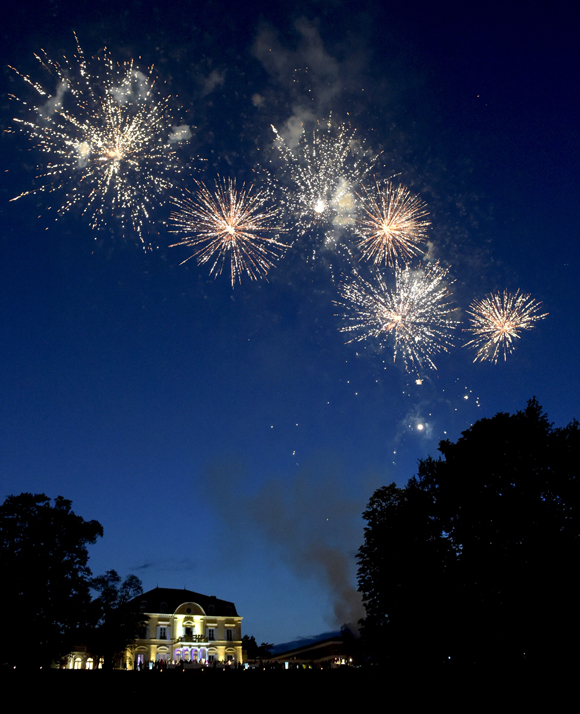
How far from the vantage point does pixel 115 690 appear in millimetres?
13227

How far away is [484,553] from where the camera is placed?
24375mm

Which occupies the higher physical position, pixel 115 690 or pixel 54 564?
pixel 54 564

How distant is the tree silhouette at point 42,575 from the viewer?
23922 millimetres

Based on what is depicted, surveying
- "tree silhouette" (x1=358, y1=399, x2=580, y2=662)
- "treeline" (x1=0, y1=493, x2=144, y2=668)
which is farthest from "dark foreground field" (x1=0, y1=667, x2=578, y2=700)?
"treeline" (x1=0, y1=493, x2=144, y2=668)

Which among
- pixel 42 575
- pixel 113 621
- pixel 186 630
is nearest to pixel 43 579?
pixel 42 575

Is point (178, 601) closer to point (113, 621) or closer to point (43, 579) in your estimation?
point (113, 621)

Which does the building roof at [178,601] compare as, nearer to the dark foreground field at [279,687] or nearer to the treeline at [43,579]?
the treeline at [43,579]

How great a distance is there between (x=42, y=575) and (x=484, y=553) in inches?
996

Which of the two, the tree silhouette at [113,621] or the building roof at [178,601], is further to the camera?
the building roof at [178,601]

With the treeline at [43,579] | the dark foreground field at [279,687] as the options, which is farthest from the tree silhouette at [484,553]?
the treeline at [43,579]

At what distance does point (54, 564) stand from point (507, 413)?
29497 millimetres

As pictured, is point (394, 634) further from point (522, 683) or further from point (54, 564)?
point (54, 564)

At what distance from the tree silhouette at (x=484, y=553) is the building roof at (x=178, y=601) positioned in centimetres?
3999

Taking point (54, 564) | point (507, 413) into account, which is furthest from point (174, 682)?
point (507, 413)
